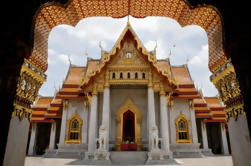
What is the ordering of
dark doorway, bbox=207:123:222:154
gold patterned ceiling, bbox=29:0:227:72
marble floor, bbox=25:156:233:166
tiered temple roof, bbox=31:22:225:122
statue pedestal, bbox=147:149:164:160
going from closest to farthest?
gold patterned ceiling, bbox=29:0:227:72, marble floor, bbox=25:156:233:166, statue pedestal, bbox=147:149:164:160, tiered temple roof, bbox=31:22:225:122, dark doorway, bbox=207:123:222:154

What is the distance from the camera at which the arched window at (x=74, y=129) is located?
496 inches

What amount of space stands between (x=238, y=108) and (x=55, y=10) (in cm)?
406

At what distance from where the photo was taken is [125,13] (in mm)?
5172

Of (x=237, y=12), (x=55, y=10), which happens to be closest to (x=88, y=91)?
(x=55, y=10)

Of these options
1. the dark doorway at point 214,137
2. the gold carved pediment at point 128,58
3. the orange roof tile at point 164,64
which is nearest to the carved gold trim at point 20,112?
the gold carved pediment at point 128,58

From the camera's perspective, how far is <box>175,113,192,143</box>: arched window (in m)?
12.5

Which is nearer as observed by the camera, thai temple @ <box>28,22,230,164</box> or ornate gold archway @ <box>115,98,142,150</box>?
thai temple @ <box>28,22,230,164</box>

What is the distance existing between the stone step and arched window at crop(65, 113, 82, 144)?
4.12 metres

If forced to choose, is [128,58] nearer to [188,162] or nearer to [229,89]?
[188,162]

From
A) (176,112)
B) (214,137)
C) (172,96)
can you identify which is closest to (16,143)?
(172,96)

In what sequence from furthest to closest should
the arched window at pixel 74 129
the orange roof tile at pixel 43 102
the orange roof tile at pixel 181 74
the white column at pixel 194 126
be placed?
the orange roof tile at pixel 43 102
the orange roof tile at pixel 181 74
the arched window at pixel 74 129
the white column at pixel 194 126

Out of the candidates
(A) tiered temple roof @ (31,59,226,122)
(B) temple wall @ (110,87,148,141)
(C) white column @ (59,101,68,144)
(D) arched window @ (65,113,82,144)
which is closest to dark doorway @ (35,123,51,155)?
(A) tiered temple roof @ (31,59,226,122)

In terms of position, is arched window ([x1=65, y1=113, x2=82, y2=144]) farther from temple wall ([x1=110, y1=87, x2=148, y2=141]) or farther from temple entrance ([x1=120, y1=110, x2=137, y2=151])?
temple entrance ([x1=120, y1=110, x2=137, y2=151])

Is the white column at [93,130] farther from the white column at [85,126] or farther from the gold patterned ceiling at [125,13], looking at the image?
the gold patterned ceiling at [125,13]
